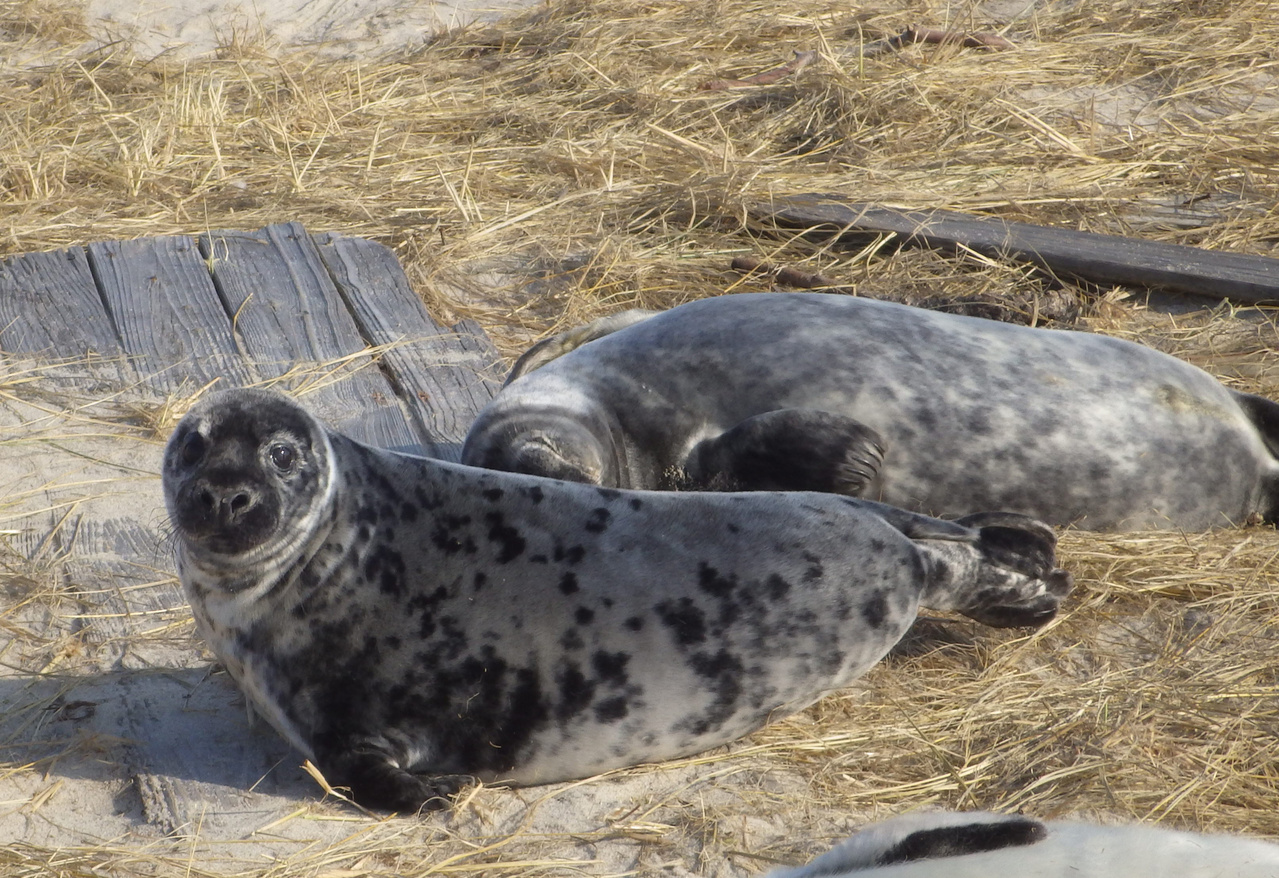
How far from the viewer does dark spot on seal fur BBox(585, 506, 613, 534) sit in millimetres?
2709

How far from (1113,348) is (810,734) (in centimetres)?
169

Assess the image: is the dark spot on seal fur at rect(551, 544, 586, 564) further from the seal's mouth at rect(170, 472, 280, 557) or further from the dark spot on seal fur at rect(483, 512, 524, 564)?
the seal's mouth at rect(170, 472, 280, 557)

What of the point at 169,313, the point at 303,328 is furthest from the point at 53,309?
the point at 303,328

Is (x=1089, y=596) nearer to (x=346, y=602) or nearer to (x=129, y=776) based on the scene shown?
(x=346, y=602)

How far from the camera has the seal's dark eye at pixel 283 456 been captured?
8.52 ft

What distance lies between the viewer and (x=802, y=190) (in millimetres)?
5910

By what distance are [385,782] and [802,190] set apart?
4010mm

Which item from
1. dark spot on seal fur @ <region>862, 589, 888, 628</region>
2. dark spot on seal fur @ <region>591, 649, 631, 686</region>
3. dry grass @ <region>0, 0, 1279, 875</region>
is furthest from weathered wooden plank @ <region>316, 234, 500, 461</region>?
dark spot on seal fur @ <region>862, 589, 888, 628</region>

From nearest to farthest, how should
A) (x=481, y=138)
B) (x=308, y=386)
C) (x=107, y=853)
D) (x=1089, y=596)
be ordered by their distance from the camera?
1. (x=107, y=853)
2. (x=1089, y=596)
3. (x=308, y=386)
4. (x=481, y=138)

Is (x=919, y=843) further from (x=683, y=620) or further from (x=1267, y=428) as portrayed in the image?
(x=1267, y=428)

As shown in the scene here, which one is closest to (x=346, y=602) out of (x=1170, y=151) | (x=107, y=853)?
(x=107, y=853)

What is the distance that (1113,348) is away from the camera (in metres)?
3.83

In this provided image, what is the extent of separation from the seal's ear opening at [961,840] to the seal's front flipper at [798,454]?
177 cm

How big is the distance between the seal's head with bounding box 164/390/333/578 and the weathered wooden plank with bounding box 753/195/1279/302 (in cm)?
336
